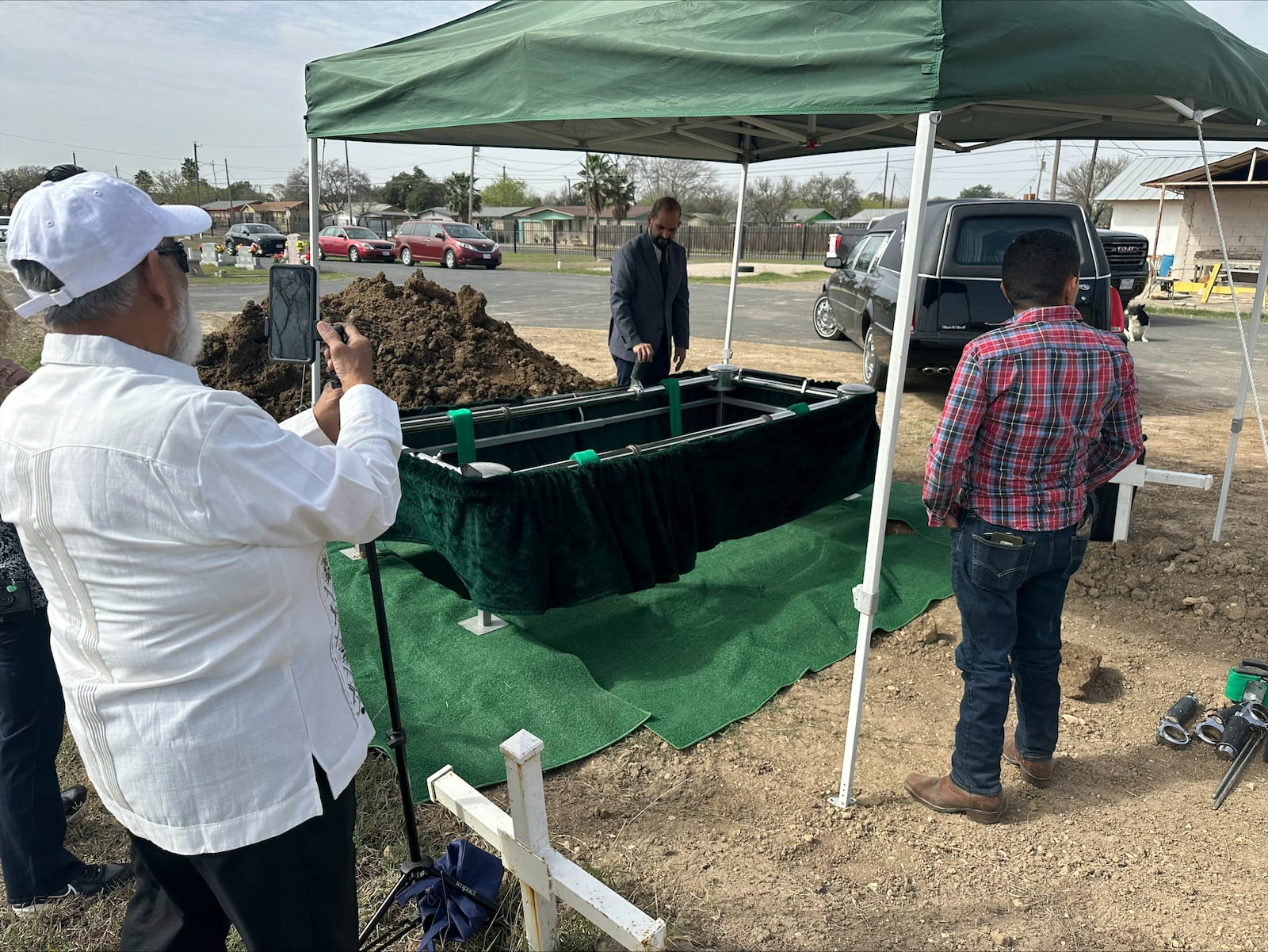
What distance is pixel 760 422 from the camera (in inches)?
172

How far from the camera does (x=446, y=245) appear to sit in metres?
26.9

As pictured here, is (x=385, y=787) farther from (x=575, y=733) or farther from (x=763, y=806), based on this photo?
(x=763, y=806)

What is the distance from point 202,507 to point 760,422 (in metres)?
3.45

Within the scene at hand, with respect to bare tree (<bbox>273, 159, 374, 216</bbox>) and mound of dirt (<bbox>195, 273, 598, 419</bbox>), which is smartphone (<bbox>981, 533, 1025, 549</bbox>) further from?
bare tree (<bbox>273, 159, 374, 216</bbox>)

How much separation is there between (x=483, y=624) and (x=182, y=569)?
2598 mm

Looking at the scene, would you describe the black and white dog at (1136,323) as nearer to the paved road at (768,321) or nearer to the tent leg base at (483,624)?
the paved road at (768,321)

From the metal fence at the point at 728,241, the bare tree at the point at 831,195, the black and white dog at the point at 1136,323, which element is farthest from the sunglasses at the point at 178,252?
the bare tree at the point at 831,195

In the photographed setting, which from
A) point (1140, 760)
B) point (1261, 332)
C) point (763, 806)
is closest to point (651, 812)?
point (763, 806)

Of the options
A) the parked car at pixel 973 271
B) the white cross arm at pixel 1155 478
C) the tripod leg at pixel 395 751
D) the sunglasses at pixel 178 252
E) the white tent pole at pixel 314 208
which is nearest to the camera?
the sunglasses at pixel 178 252

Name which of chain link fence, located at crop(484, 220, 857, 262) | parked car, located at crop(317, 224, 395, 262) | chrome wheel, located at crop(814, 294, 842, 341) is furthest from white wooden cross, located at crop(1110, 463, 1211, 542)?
chain link fence, located at crop(484, 220, 857, 262)

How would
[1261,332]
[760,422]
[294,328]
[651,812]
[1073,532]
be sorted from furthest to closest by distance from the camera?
[1261,332] → [760,422] → [651,812] → [1073,532] → [294,328]

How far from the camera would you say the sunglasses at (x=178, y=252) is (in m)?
1.29

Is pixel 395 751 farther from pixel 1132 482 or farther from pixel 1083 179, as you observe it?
pixel 1083 179

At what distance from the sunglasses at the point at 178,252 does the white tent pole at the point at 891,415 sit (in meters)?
1.65
